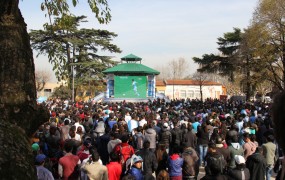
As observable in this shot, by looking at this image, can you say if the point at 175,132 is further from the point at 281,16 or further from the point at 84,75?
Answer: the point at 84,75

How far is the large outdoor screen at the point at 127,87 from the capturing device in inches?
1746

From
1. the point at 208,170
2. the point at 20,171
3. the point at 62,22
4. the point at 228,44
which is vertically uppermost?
the point at 228,44

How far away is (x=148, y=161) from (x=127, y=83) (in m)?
37.2

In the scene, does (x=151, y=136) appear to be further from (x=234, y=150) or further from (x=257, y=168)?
(x=257, y=168)

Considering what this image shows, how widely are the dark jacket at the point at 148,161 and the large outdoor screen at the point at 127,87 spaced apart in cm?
3680

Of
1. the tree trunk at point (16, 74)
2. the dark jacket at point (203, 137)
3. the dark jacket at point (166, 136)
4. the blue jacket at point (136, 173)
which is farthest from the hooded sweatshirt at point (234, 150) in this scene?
the tree trunk at point (16, 74)

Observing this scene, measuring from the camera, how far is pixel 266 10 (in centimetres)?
3341

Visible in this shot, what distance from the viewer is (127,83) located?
146 ft

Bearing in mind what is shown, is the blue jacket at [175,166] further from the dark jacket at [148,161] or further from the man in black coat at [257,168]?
the man in black coat at [257,168]

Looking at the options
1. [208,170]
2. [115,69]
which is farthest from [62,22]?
[115,69]

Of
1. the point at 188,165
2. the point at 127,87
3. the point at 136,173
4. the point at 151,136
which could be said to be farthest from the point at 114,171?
the point at 127,87

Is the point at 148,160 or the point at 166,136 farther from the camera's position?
the point at 166,136

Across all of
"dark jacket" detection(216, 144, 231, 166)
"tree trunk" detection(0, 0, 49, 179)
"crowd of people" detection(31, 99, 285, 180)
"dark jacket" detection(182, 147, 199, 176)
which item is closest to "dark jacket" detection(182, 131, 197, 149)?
"crowd of people" detection(31, 99, 285, 180)

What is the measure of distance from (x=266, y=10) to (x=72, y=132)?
29189 mm
